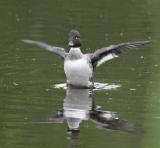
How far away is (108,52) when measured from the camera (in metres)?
14.8

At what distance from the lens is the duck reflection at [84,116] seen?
1175cm

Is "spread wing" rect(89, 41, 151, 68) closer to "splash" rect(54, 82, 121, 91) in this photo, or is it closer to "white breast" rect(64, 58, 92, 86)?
"white breast" rect(64, 58, 92, 86)

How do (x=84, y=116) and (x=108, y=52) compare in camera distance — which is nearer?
(x=84, y=116)

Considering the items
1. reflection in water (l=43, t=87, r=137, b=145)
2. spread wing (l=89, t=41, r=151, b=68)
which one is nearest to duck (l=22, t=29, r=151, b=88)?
spread wing (l=89, t=41, r=151, b=68)

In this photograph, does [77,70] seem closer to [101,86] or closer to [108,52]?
[101,86]

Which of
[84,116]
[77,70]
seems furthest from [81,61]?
[84,116]

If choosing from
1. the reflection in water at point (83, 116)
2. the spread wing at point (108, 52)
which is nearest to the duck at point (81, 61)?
the spread wing at point (108, 52)

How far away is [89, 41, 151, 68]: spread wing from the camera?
14727mm

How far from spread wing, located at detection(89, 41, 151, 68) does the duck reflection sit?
93 cm

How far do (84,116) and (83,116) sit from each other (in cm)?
2

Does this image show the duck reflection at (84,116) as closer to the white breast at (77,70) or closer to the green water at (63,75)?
the green water at (63,75)

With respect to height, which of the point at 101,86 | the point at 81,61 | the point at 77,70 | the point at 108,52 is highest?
the point at 108,52

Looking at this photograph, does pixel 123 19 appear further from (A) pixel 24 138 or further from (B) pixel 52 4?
(A) pixel 24 138

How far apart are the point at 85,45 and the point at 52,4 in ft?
24.6
